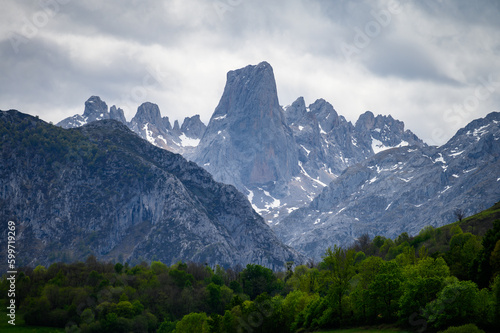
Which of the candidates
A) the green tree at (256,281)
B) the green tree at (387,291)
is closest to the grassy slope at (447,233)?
the green tree at (256,281)

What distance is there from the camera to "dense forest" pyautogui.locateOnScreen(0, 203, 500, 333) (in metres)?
81.1

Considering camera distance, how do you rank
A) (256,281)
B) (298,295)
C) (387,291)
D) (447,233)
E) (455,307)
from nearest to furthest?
1. (455,307)
2. (387,291)
3. (298,295)
4. (256,281)
5. (447,233)

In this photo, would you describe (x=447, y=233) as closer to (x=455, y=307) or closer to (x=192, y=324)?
(x=192, y=324)

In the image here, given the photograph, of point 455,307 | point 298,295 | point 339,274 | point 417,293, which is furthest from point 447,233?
point 455,307

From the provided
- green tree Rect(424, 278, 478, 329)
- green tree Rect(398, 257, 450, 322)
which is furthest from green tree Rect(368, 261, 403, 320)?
green tree Rect(424, 278, 478, 329)

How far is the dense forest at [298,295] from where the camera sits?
81.1 metres

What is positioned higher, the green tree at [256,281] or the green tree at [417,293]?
the green tree at [256,281]

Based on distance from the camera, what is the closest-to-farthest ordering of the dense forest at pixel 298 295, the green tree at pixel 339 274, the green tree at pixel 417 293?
the dense forest at pixel 298 295
the green tree at pixel 417 293
the green tree at pixel 339 274

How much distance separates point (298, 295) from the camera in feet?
384

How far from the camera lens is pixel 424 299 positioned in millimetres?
83625

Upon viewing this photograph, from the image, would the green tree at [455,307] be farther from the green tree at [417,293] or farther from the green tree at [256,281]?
the green tree at [256,281]

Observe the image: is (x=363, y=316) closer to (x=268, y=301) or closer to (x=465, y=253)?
(x=268, y=301)

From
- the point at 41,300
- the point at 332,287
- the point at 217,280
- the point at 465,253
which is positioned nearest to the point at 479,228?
the point at 465,253

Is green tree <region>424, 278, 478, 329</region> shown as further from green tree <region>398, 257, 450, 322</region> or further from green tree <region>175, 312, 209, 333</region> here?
green tree <region>175, 312, 209, 333</region>
